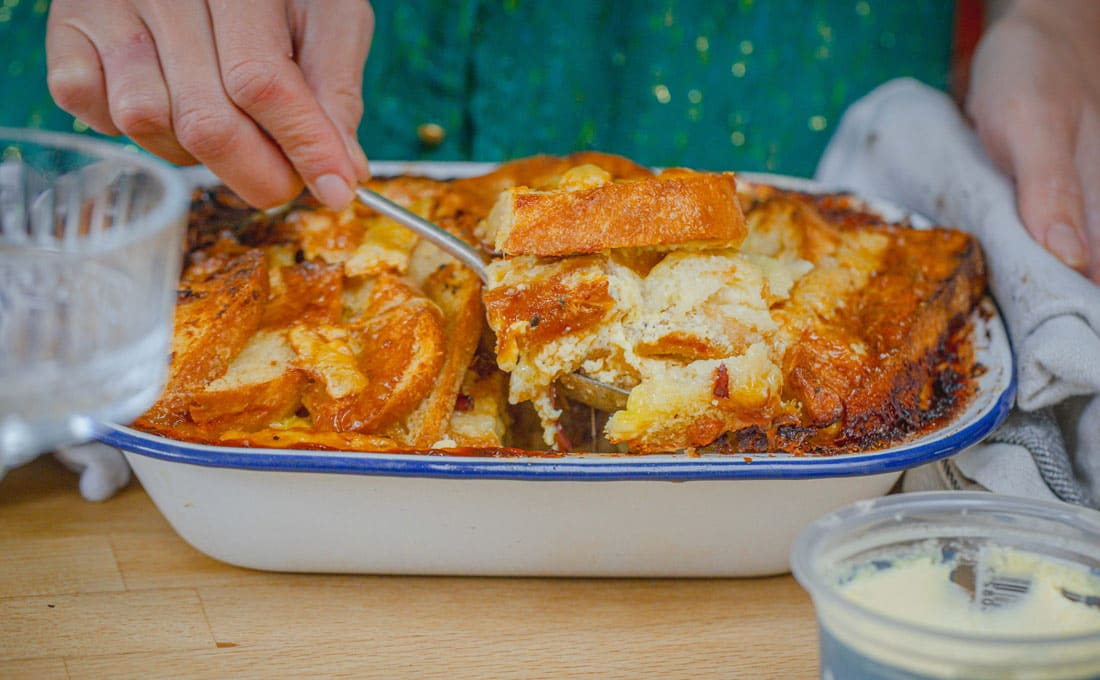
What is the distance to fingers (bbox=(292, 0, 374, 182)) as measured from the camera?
1.50 metres

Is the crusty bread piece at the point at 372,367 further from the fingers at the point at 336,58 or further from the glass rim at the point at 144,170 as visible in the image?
the glass rim at the point at 144,170

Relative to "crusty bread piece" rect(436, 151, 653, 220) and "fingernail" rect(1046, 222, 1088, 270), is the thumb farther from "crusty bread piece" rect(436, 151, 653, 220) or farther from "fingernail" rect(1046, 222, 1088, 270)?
"crusty bread piece" rect(436, 151, 653, 220)

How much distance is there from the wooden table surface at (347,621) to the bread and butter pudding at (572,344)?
Result: 0.21 metres

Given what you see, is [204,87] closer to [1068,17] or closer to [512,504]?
[512,504]

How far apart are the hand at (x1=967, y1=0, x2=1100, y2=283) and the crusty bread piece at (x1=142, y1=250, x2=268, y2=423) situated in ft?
4.08

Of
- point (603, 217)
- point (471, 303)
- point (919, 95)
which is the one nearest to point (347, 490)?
point (471, 303)

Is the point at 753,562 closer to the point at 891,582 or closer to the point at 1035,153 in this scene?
the point at 891,582

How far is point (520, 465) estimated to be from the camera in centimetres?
120

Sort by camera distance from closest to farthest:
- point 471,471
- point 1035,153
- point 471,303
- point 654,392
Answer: point 471,471
point 654,392
point 471,303
point 1035,153

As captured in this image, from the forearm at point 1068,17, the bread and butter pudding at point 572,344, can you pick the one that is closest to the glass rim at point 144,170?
the bread and butter pudding at point 572,344

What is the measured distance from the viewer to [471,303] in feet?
4.81

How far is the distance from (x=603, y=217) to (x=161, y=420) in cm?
62

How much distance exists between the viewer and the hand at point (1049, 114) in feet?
5.50

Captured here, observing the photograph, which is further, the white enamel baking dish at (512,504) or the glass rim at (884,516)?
the white enamel baking dish at (512,504)
